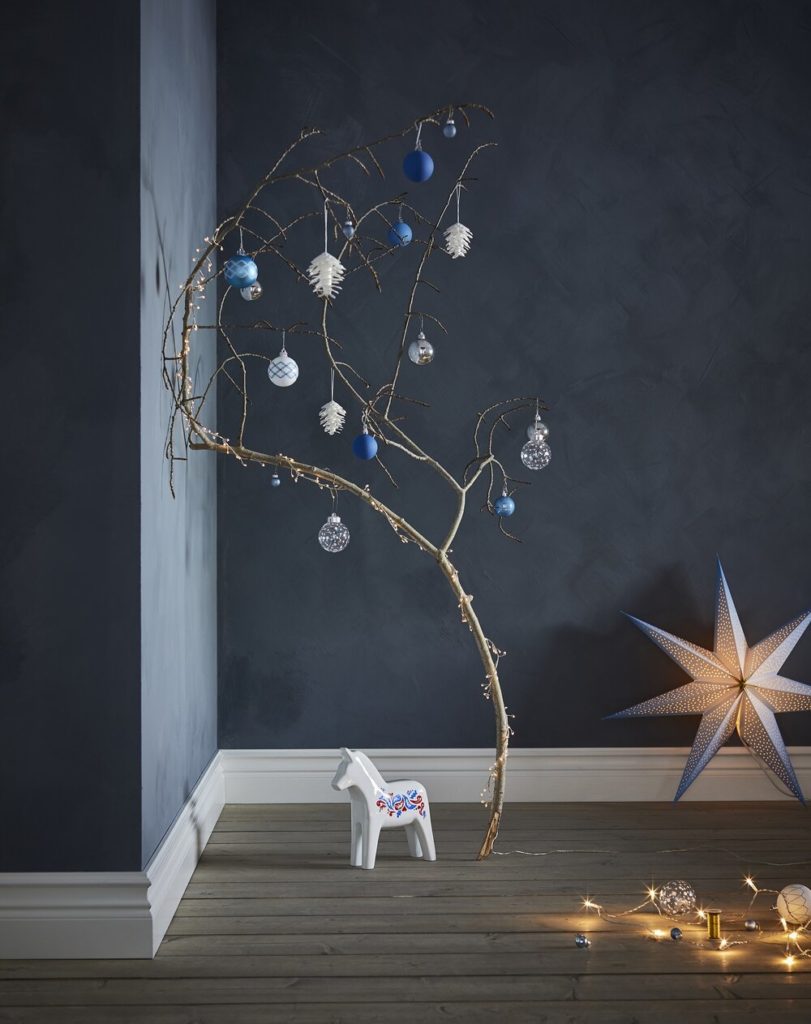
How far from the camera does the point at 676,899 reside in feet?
7.22

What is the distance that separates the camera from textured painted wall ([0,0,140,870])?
2082 millimetres

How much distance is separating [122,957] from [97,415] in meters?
1.10

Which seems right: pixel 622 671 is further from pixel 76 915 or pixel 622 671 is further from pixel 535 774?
pixel 76 915

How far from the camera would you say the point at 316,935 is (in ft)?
7.11

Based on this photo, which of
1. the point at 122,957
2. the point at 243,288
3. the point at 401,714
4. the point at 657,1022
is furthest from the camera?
the point at 401,714

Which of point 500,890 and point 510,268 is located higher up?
point 510,268

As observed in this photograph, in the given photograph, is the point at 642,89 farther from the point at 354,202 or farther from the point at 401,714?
the point at 401,714

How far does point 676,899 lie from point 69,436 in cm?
162

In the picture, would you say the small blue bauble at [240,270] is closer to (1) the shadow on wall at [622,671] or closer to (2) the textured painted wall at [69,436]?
(2) the textured painted wall at [69,436]

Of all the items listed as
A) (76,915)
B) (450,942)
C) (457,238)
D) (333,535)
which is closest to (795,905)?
(450,942)

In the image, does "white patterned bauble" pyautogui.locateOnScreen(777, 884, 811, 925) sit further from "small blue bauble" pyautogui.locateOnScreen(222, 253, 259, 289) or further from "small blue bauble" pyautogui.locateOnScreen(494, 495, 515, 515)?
"small blue bauble" pyautogui.locateOnScreen(222, 253, 259, 289)

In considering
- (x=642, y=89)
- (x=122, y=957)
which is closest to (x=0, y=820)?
(x=122, y=957)

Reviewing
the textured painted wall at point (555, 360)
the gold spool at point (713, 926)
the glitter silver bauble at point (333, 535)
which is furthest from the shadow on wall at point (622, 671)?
the gold spool at point (713, 926)

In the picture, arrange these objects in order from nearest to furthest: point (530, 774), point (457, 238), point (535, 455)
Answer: point (457, 238)
point (535, 455)
point (530, 774)
